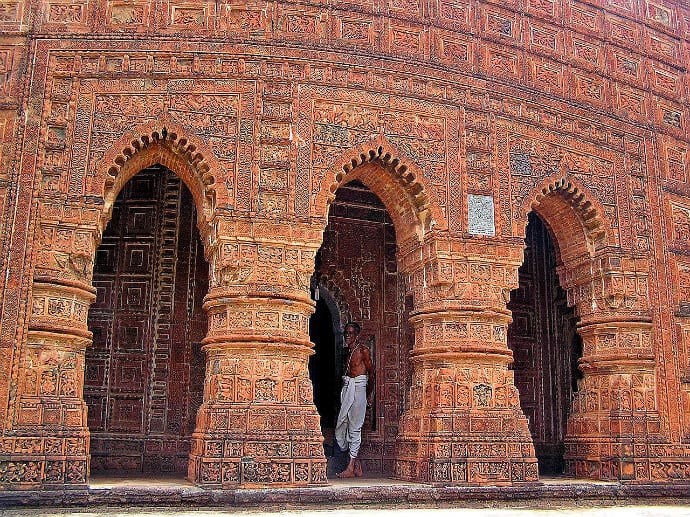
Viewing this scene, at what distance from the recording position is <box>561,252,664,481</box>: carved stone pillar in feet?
34.3

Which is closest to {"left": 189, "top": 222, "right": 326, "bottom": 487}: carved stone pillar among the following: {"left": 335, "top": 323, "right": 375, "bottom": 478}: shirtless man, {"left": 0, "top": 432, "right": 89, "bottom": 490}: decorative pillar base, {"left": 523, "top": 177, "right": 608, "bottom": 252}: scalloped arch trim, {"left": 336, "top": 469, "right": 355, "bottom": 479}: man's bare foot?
{"left": 0, "top": 432, "right": 89, "bottom": 490}: decorative pillar base

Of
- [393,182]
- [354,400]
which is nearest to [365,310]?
[354,400]

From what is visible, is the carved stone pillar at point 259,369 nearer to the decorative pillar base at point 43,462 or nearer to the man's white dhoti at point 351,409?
the decorative pillar base at point 43,462

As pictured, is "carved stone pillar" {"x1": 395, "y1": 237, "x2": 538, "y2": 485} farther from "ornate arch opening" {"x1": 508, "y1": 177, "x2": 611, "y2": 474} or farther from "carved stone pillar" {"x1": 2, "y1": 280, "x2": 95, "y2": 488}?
"carved stone pillar" {"x1": 2, "y1": 280, "x2": 95, "y2": 488}

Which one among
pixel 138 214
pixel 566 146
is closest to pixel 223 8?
pixel 138 214

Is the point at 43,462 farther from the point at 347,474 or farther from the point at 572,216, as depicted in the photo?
the point at 572,216

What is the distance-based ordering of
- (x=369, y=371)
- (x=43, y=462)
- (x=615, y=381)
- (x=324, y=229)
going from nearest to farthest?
(x=43, y=462) → (x=324, y=229) → (x=615, y=381) → (x=369, y=371)

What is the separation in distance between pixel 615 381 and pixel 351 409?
3.49 metres

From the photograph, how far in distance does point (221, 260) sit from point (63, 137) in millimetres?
2287

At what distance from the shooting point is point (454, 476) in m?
9.18

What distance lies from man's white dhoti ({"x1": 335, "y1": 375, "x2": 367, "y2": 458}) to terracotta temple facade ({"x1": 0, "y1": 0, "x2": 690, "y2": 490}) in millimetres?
853

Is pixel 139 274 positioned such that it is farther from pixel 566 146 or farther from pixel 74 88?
pixel 566 146

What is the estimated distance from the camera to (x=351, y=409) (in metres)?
10.8

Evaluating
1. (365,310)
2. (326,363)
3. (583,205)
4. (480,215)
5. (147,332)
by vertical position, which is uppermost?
(583,205)
